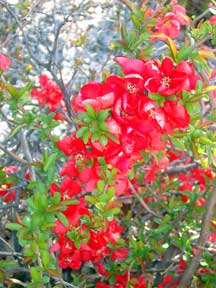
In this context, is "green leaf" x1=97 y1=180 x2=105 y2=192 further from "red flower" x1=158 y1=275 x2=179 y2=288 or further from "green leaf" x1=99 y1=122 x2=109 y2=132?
"red flower" x1=158 y1=275 x2=179 y2=288

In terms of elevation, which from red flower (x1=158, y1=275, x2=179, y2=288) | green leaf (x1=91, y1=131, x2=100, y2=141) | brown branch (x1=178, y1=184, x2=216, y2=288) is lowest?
red flower (x1=158, y1=275, x2=179, y2=288)

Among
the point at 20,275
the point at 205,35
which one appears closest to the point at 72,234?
the point at 205,35

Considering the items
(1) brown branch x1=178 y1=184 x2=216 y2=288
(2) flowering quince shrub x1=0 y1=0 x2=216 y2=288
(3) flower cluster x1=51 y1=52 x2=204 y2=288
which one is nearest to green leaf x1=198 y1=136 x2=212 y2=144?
(2) flowering quince shrub x1=0 y1=0 x2=216 y2=288

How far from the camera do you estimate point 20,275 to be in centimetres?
212

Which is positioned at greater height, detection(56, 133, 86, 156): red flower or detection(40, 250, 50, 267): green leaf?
detection(56, 133, 86, 156): red flower

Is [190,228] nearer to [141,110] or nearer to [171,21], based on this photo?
[171,21]

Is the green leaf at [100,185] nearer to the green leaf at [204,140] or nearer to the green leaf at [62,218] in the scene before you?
the green leaf at [62,218]

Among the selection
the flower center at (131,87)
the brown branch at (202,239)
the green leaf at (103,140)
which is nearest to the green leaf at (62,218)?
the green leaf at (103,140)

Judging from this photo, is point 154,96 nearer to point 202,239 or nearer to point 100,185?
point 100,185

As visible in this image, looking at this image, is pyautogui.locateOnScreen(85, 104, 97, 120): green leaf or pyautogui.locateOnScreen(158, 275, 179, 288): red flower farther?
pyautogui.locateOnScreen(158, 275, 179, 288): red flower

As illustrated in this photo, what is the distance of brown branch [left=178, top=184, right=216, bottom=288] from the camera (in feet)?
5.57

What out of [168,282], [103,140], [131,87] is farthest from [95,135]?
[168,282]

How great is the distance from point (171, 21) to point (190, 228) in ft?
2.68

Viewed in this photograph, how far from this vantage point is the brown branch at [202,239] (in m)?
1.70
